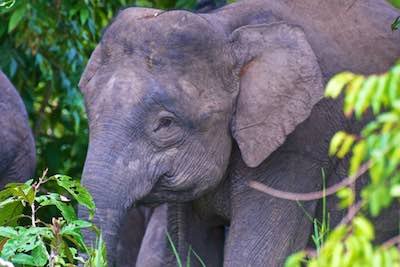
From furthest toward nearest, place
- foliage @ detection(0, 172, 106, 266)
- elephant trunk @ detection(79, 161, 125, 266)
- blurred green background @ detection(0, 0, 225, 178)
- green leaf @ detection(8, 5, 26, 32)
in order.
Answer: blurred green background @ detection(0, 0, 225, 178), green leaf @ detection(8, 5, 26, 32), elephant trunk @ detection(79, 161, 125, 266), foliage @ detection(0, 172, 106, 266)

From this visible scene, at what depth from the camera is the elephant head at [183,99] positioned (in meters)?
5.61

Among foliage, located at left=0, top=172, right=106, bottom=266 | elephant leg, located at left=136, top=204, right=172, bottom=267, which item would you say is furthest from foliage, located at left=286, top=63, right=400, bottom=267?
elephant leg, located at left=136, top=204, right=172, bottom=267

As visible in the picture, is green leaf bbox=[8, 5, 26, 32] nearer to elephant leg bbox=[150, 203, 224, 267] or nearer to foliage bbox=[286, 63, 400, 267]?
elephant leg bbox=[150, 203, 224, 267]

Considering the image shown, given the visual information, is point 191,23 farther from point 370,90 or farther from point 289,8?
point 370,90

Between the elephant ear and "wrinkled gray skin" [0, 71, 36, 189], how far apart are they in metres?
1.95

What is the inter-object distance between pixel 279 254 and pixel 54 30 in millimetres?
3521

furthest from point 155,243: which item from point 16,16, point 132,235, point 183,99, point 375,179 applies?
point 375,179

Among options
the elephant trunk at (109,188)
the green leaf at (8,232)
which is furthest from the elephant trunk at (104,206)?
the green leaf at (8,232)

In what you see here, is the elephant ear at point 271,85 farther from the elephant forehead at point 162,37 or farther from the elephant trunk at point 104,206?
the elephant trunk at point 104,206

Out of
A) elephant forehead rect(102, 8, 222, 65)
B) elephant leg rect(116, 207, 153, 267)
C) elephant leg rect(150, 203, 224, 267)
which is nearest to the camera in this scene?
elephant forehead rect(102, 8, 222, 65)

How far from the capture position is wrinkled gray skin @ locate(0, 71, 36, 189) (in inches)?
294

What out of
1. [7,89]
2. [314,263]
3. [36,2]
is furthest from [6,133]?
[314,263]

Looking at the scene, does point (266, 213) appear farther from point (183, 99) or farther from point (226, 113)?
point (183, 99)

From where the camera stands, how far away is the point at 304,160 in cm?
596
